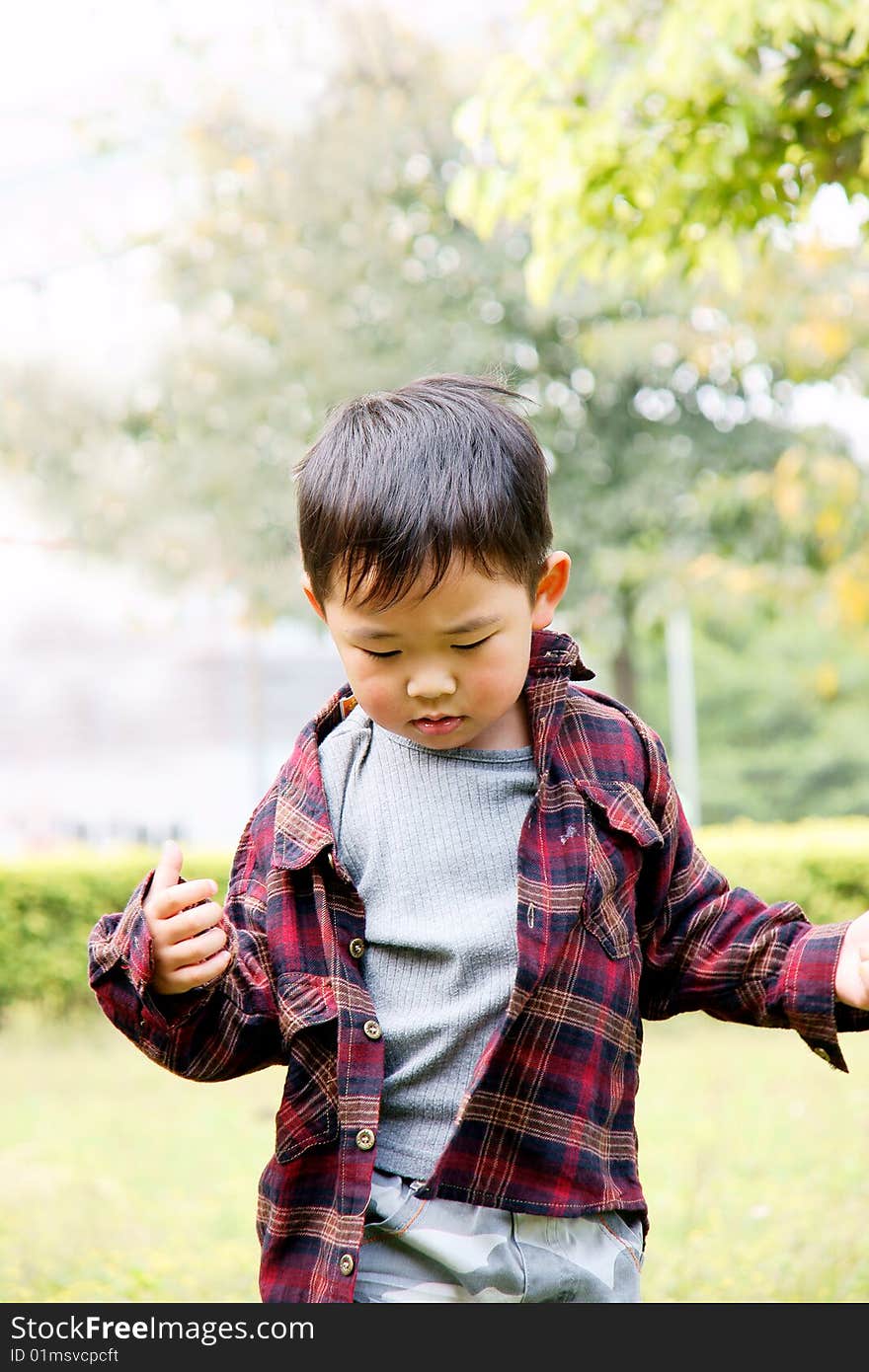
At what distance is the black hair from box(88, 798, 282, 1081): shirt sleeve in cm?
34

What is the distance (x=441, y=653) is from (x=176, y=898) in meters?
0.35

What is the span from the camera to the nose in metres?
1.45

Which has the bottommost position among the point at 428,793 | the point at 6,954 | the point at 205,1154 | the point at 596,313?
the point at 205,1154

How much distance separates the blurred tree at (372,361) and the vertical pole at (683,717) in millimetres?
10321

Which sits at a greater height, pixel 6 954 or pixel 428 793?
pixel 428 793

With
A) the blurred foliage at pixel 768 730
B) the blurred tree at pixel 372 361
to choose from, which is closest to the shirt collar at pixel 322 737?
the blurred tree at pixel 372 361

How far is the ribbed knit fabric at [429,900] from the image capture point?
1500mm

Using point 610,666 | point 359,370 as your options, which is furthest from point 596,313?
point 610,666

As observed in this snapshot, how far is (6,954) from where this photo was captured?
7.19m

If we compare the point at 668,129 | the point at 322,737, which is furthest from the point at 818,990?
the point at 668,129

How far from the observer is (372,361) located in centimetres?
1052

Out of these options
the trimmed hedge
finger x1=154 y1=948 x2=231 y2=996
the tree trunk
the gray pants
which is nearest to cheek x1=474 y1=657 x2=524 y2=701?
finger x1=154 y1=948 x2=231 y2=996
